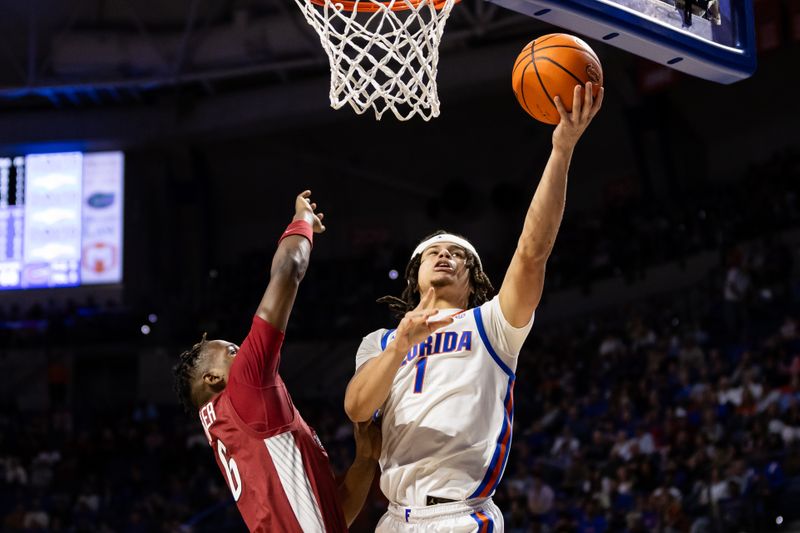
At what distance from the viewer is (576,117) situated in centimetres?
315

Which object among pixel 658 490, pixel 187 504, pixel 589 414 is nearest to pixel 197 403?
pixel 658 490

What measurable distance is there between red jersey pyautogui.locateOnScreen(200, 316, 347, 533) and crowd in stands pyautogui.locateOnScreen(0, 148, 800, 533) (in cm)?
578

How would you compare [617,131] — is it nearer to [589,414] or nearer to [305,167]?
[305,167]

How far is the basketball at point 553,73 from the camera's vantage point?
3262 mm

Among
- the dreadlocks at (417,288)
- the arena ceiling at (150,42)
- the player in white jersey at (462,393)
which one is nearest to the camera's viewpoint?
the player in white jersey at (462,393)

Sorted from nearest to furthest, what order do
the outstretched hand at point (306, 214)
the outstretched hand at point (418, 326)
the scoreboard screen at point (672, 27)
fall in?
the outstretched hand at point (418, 326), the scoreboard screen at point (672, 27), the outstretched hand at point (306, 214)

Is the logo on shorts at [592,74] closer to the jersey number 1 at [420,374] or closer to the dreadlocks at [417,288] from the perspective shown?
the dreadlocks at [417,288]

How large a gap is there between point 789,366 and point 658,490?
7.88ft

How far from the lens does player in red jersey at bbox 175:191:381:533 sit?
336 centimetres

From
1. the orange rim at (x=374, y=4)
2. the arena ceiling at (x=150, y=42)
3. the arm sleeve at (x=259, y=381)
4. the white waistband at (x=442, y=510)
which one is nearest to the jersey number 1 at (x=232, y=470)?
the arm sleeve at (x=259, y=381)

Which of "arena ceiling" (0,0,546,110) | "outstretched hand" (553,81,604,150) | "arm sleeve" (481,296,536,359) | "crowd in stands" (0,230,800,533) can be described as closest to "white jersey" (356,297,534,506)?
"arm sleeve" (481,296,536,359)

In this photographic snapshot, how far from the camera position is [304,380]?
1870cm

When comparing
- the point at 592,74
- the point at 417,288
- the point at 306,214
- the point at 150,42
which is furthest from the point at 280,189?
the point at 592,74

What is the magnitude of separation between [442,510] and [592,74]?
1.48 m
